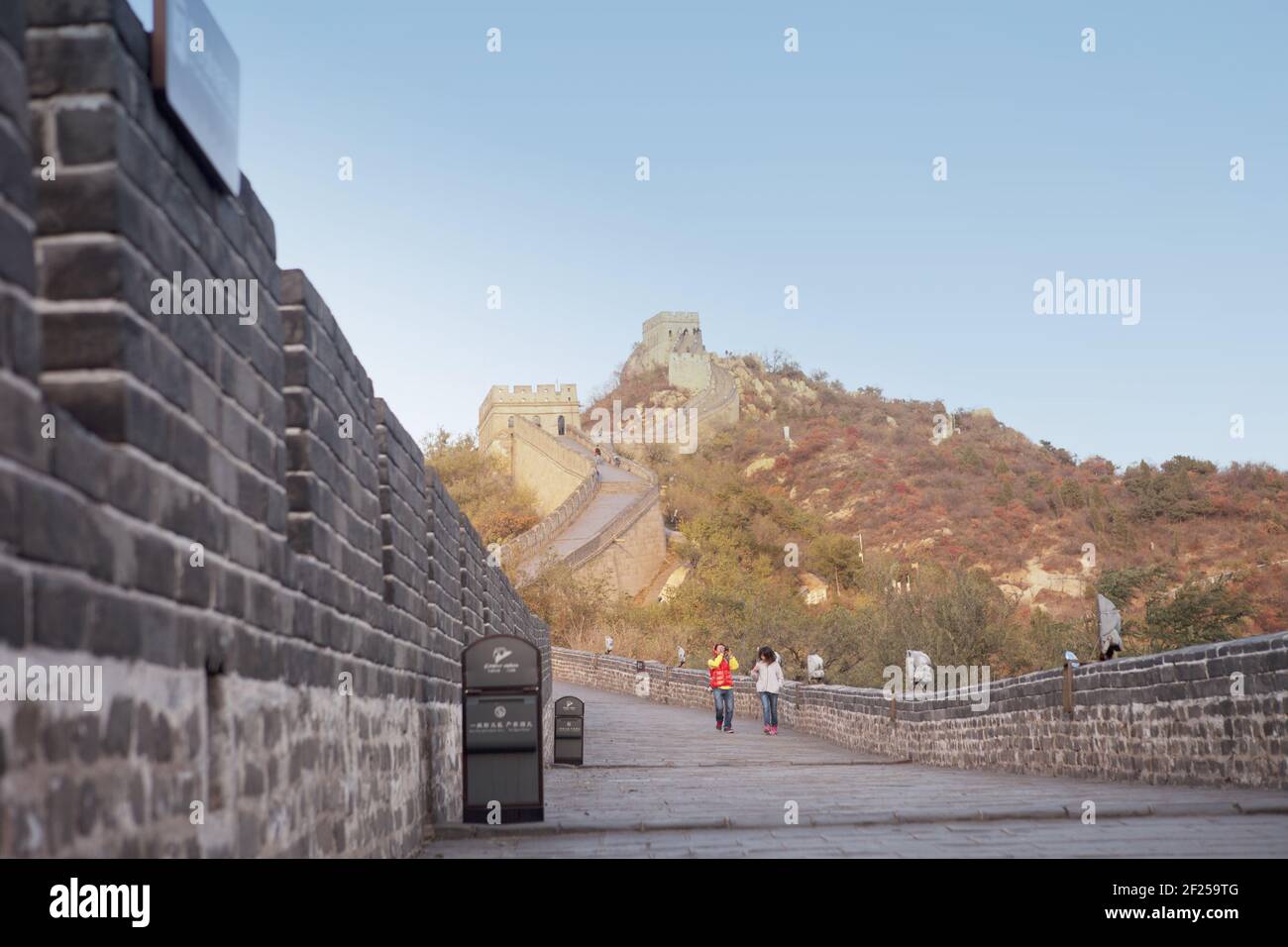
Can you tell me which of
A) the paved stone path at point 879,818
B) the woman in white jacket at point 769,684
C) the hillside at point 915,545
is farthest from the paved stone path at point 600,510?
the paved stone path at point 879,818

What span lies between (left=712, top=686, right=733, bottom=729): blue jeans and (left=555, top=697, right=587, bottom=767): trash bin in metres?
7.03

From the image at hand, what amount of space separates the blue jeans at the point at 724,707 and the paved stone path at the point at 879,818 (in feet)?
28.5

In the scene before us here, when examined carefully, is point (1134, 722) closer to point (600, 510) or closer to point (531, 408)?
point (600, 510)

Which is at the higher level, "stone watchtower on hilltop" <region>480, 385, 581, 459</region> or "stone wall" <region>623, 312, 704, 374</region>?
"stone wall" <region>623, 312, 704, 374</region>

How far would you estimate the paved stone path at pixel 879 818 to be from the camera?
322 inches

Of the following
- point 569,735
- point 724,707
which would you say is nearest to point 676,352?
point 724,707

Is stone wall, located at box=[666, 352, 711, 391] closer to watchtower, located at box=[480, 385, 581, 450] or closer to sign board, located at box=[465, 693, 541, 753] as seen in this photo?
watchtower, located at box=[480, 385, 581, 450]

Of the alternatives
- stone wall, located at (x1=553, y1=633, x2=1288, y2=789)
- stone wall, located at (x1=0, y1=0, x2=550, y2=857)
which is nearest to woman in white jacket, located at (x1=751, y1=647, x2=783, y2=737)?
stone wall, located at (x1=553, y1=633, x2=1288, y2=789)

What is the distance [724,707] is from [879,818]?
50.9ft

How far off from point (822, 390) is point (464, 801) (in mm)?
116373

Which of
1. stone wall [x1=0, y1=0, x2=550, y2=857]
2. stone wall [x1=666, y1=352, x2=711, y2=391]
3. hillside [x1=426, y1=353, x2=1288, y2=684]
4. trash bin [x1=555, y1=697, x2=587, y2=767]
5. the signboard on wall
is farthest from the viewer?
stone wall [x1=666, y1=352, x2=711, y2=391]

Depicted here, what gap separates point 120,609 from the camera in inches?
136

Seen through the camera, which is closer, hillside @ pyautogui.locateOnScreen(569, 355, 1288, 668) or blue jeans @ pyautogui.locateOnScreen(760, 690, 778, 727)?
blue jeans @ pyautogui.locateOnScreen(760, 690, 778, 727)

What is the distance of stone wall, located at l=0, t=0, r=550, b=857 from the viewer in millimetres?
3006
